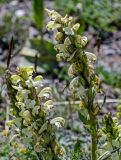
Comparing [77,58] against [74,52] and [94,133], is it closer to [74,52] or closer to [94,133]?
[74,52]

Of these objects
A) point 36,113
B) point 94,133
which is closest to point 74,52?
point 36,113

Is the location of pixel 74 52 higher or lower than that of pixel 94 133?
higher

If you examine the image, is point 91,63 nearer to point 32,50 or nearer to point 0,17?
point 32,50

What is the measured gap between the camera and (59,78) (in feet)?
15.9

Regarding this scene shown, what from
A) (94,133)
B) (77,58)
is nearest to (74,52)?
(77,58)

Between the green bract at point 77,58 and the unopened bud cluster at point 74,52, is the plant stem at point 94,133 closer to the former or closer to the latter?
the green bract at point 77,58

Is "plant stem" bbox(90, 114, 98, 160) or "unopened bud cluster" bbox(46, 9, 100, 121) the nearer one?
→ "unopened bud cluster" bbox(46, 9, 100, 121)

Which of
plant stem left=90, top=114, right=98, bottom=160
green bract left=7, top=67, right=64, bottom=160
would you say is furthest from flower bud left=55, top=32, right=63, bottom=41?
plant stem left=90, top=114, right=98, bottom=160

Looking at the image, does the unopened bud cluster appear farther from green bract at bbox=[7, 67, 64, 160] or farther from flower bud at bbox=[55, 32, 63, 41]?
green bract at bbox=[7, 67, 64, 160]

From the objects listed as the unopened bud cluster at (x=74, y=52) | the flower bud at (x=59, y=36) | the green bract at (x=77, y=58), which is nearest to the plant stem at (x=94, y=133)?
the green bract at (x=77, y=58)

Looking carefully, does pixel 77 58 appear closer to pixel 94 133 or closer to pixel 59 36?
pixel 59 36

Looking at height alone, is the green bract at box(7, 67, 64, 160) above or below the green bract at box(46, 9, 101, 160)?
below

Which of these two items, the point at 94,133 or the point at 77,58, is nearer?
the point at 77,58

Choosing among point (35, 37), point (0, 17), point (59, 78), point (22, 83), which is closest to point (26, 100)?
point (22, 83)
